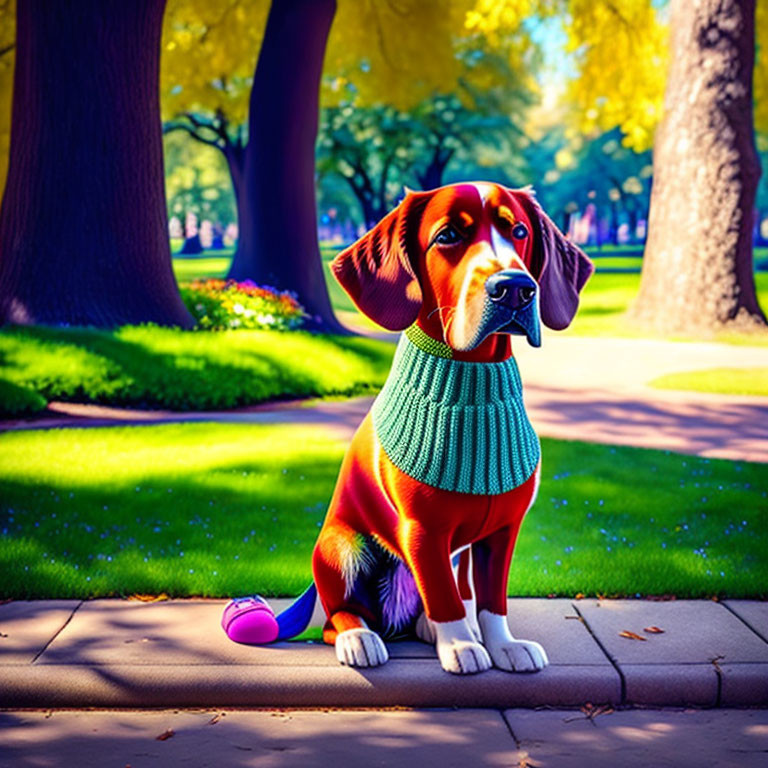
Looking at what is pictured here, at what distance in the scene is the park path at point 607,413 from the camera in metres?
9.11

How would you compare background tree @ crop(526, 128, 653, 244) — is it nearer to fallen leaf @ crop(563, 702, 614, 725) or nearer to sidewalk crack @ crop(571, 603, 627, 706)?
sidewalk crack @ crop(571, 603, 627, 706)

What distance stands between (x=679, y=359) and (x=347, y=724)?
1163cm

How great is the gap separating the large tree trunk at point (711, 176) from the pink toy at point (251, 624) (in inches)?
568

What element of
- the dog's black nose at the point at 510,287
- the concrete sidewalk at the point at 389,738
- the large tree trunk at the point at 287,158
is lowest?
the concrete sidewalk at the point at 389,738

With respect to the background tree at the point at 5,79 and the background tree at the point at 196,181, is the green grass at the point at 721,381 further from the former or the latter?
the background tree at the point at 196,181

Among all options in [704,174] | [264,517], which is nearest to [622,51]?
[704,174]

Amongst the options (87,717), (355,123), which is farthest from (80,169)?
(355,123)

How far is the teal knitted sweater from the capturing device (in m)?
3.44

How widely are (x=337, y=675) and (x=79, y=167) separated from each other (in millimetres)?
9302

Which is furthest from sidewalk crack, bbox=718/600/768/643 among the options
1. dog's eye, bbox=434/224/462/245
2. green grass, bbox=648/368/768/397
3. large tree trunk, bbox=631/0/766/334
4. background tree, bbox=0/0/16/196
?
background tree, bbox=0/0/16/196

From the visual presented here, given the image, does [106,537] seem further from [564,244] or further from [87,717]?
[564,244]

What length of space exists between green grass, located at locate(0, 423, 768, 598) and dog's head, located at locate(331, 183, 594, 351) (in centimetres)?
202

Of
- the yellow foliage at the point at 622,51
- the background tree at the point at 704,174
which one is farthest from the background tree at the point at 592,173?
the background tree at the point at 704,174

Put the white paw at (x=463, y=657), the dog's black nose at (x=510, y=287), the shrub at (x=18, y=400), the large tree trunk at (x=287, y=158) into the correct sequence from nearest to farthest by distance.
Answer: the dog's black nose at (x=510, y=287), the white paw at (x=463, y=657), the shrub at (x=18, y=400), the large tree trunk at (x=287, y=158)
